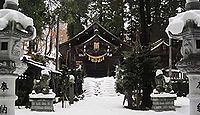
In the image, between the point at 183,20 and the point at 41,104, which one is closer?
the point at 183,20

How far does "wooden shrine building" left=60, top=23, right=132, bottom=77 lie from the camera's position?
1501 inches

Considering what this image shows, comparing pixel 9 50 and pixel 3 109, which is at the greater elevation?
pixel 9 50

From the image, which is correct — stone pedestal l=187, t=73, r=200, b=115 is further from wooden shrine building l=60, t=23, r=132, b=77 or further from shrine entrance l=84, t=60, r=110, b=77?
shrine entrance l=84, t=60, r=110, b=77

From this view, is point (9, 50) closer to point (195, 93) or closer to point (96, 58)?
point (195, 93)

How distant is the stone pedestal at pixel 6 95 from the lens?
6.34 meters

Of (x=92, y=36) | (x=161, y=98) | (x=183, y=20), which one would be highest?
(x=92, y=36)

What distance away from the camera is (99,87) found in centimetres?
3256

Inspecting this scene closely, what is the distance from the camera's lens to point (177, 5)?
3161cm

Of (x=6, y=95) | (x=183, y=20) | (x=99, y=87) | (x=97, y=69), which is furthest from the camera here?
(x=97, y=69)

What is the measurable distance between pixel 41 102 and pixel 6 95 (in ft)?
35.2

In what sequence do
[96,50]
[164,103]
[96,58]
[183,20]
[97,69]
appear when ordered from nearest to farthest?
1. [183,20]
2. [164,103]
3. [96,50]
4. [96,58]
5. [97,69]

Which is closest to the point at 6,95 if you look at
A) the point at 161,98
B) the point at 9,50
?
the point at 9,50

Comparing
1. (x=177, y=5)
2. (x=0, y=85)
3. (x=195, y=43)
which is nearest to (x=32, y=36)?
(x=0, y=85)

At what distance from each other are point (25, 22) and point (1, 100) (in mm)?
1524
